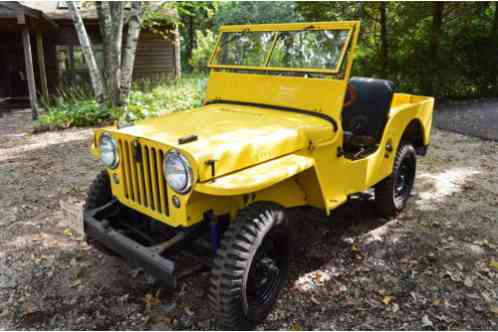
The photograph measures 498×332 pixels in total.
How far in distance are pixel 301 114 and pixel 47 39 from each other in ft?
47.3

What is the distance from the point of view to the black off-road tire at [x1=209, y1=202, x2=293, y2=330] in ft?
8.15

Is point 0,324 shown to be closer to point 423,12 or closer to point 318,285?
point 318,285

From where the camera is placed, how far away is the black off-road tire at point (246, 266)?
2484 mm

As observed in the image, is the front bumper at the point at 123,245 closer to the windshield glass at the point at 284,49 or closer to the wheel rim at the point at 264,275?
the wheel rim at the point at 264,275

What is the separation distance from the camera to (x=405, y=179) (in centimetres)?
467

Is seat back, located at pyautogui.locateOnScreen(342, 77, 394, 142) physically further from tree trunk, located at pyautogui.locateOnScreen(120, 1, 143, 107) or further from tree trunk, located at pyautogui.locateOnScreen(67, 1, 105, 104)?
tree trunk, located at pyautogui.locateOnScreen(67, 1, 105, 104)

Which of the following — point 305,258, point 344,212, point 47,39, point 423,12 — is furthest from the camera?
point 47,39

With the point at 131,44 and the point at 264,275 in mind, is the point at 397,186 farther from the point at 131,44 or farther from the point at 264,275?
the point at 131,44

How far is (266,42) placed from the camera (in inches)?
148

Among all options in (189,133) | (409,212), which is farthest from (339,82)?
(409,212)

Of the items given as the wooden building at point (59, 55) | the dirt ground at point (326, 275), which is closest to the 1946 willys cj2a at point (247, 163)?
the dirt ground at point (326, 275)

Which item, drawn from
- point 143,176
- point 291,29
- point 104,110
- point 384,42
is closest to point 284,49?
point 291,29

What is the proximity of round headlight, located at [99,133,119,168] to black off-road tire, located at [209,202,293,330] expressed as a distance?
102 cm

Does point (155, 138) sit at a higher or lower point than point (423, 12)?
lower
